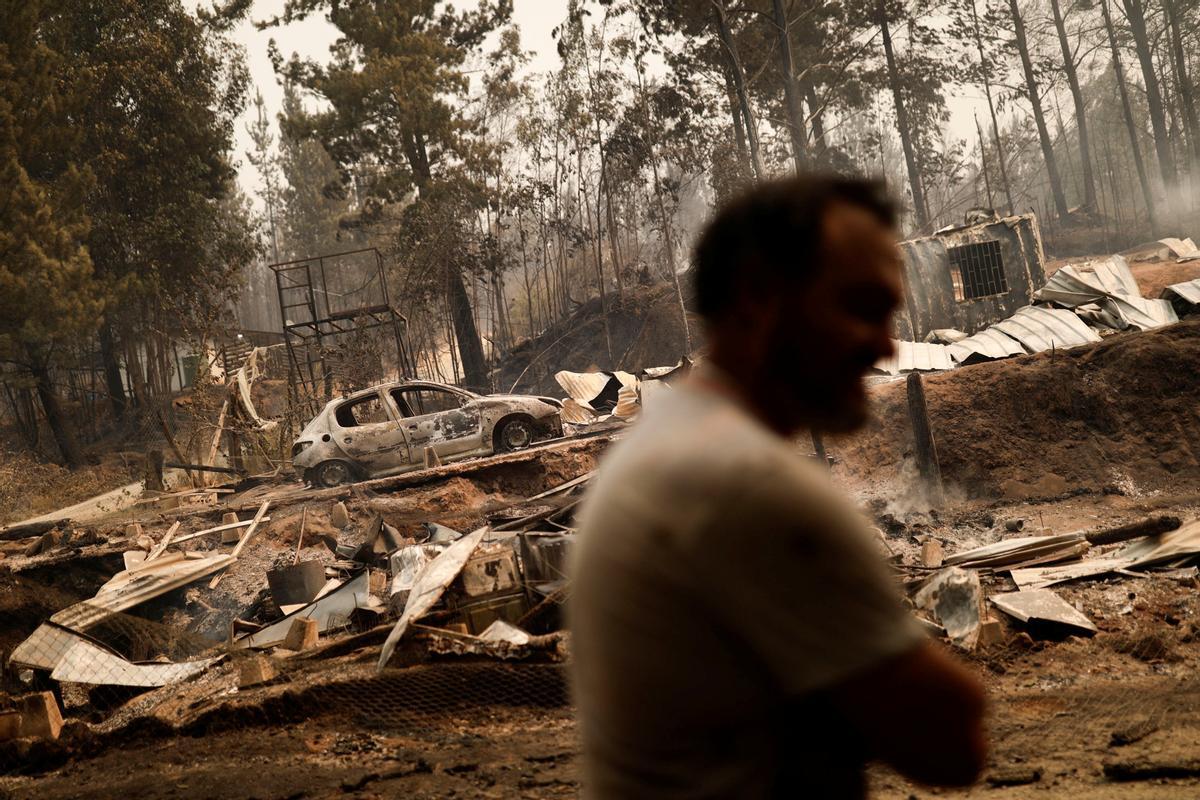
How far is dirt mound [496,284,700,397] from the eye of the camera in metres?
30.5

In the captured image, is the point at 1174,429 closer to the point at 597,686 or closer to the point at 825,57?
the point at 597,686

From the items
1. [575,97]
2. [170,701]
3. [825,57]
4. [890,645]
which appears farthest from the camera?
[825,57]

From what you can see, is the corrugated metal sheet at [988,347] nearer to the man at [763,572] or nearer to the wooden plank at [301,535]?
the wooden plank at [301,535]

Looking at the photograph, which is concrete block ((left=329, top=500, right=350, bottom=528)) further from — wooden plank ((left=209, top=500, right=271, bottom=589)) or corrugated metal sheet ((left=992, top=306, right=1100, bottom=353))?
corrugated metal sheet ((left=992, top=306, right=1100, bottom=353))

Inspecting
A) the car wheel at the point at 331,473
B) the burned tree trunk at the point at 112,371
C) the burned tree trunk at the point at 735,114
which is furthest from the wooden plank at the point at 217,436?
the burned tree trunk at the point at 735,114

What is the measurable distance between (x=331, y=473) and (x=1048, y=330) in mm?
12161

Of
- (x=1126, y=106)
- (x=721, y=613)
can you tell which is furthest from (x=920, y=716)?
(x=1126, y=106)

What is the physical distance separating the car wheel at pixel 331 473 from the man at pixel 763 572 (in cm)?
1397

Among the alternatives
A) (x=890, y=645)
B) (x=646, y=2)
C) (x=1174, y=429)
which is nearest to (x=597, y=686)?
(x=890, y=645)

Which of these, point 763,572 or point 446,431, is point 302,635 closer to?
point 446,431

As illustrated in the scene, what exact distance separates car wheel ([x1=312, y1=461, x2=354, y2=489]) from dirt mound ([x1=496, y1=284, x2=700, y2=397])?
15102 millimetres

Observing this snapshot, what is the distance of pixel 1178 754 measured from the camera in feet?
12.9

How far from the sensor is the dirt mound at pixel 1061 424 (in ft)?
37.1

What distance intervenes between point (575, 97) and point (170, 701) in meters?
30.0
